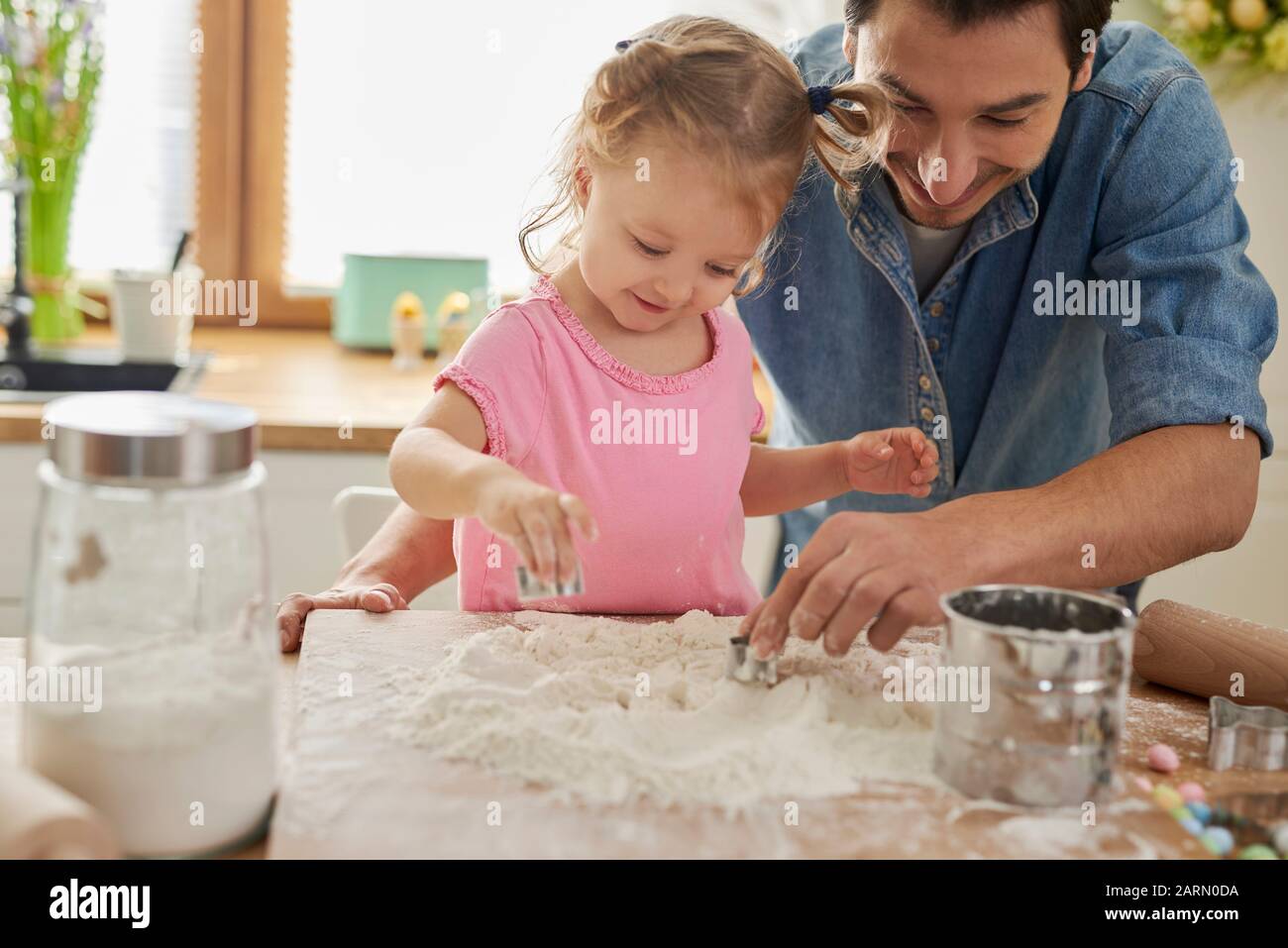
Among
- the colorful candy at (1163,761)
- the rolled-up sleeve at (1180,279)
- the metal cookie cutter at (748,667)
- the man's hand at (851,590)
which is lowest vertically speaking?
the colorful candy at (1163,761)

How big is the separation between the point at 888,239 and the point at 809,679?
0.77 m

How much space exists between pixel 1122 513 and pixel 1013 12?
47 centimetres

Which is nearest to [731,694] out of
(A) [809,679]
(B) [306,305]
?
(A) [809,679]

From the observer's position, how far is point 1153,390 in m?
1.26

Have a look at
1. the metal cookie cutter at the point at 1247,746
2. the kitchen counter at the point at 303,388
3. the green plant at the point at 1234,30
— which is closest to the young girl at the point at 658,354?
the metal cookie cutter at the point at 1247,746

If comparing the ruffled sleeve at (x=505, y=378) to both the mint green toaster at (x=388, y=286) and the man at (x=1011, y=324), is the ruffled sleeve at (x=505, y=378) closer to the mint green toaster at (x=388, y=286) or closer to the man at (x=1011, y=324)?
the man at (x=1011, y=324)

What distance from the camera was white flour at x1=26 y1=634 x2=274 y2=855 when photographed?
0.67 meters

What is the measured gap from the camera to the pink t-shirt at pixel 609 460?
1.21 metres

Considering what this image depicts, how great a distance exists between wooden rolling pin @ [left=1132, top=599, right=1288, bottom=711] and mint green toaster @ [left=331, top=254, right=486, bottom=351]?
76.5 inches

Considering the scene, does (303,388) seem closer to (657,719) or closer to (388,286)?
(388,286)

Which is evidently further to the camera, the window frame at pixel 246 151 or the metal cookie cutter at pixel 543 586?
the window frame at pixel 246 151

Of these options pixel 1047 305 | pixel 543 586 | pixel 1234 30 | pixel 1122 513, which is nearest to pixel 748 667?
pixel 543 586

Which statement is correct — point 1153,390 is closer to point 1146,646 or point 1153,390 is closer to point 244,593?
point 1146,646

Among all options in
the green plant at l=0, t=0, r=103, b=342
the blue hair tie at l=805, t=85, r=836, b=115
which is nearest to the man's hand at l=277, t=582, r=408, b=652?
the blue hair tie at l=805, t=85, r=836, b=115
